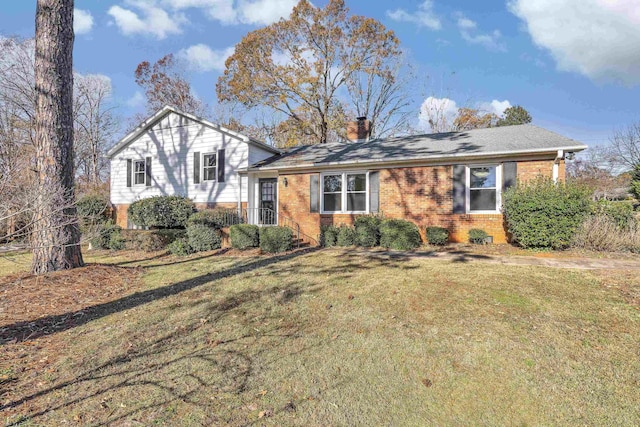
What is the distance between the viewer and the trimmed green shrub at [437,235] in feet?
32.7

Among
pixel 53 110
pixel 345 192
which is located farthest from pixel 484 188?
pixel 53 110

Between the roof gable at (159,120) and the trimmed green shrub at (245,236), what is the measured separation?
16.2 feet

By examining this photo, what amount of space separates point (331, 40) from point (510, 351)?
24604mm

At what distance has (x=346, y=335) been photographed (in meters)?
3.96

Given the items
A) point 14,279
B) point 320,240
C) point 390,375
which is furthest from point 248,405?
point 320,240

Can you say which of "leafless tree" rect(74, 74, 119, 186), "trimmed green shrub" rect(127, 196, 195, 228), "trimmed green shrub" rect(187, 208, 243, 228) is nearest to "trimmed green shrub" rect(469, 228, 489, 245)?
"trimmed green shrub" rect(187, 208, 243, 228)

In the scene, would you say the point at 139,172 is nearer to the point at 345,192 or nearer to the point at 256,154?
the point at 256,154

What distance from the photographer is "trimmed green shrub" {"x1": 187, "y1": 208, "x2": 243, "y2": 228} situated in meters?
11.3

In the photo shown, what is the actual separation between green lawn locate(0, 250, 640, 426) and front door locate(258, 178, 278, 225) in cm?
835

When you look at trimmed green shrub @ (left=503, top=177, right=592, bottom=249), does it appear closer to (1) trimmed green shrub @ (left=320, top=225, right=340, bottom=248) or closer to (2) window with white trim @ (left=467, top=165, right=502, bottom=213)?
(2) window with white trim @ (left=467, top=165, right=502, bottom=213)

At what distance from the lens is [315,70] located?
2402 centimetres

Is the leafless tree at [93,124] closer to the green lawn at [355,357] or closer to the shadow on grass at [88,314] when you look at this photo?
the shadow on grass at [88,314]

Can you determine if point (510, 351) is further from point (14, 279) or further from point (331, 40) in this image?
point (331, 40)

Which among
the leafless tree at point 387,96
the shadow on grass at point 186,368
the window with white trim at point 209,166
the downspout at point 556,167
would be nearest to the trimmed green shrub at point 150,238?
the window with white trim at point 209,166
